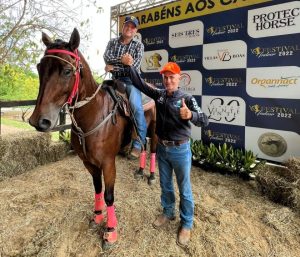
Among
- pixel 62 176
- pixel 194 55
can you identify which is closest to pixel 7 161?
pixel 62 176

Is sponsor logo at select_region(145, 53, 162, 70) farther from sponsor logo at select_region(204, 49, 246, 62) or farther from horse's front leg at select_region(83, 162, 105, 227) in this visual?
horse's front leg at select_region(83, 162, 105, 227)

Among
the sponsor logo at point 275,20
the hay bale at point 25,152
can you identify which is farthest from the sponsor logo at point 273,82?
the hay bale at point 25,152

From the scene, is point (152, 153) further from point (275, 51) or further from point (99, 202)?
point (275, 51)

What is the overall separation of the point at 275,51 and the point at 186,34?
1695 millimetres

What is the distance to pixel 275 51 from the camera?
3.88 m

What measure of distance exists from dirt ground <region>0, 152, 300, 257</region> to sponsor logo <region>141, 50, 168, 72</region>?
2.53 meters

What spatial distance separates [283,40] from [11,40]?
4803 mm

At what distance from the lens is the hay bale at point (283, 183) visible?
332 cm

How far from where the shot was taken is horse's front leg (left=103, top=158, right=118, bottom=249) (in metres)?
2.54

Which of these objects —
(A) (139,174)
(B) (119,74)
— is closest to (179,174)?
(B) (119,74)

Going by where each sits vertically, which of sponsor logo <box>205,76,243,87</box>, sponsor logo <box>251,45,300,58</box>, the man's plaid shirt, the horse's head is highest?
sponsor logo <box>251,45,300,58</box>

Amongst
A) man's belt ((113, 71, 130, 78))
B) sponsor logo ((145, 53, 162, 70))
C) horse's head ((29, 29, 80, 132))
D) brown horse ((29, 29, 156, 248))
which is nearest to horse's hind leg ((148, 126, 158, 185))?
man's belt ((113, 71, 130, 78))

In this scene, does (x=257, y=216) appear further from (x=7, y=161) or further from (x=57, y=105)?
(x=7, y=161)

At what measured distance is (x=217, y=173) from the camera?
4.62 m
